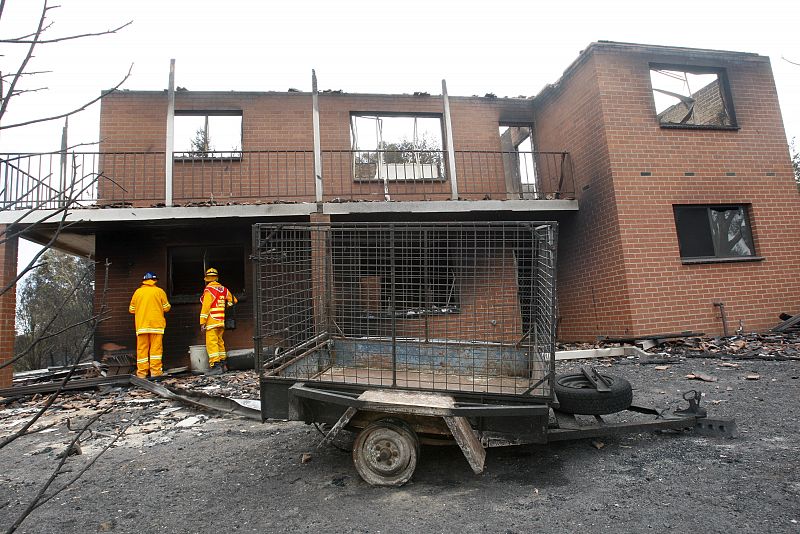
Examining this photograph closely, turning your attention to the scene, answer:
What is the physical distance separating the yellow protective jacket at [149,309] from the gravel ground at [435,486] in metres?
3.36

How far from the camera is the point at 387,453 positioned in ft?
9.98

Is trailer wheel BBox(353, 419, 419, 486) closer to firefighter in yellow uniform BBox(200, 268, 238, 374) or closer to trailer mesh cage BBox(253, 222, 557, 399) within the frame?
trailer mesh cage BBox(253, 222, 557, 399)

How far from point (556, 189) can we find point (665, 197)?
229cm

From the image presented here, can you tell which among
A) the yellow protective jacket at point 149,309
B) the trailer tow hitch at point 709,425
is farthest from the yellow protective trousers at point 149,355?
the trailer tow hitch at point 709,425

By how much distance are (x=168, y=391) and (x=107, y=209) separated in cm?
402

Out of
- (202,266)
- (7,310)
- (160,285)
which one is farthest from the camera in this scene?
(202,266)

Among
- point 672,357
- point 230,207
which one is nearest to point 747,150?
point 672,357

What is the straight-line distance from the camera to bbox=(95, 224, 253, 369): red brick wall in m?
8.94

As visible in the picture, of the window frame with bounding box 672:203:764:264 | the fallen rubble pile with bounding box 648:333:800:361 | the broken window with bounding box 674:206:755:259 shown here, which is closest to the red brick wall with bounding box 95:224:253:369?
the fallen rubble pile with bounding box 648:333:800:361

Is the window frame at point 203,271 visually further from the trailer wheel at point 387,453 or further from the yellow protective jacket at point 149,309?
the trailer wheel at point 387,453

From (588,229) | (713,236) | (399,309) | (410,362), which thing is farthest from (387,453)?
(713,236)

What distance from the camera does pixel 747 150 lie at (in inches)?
332

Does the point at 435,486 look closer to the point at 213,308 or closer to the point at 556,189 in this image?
the point at 213,308

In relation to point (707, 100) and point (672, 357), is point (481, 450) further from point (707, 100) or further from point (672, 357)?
point (707, 100)
